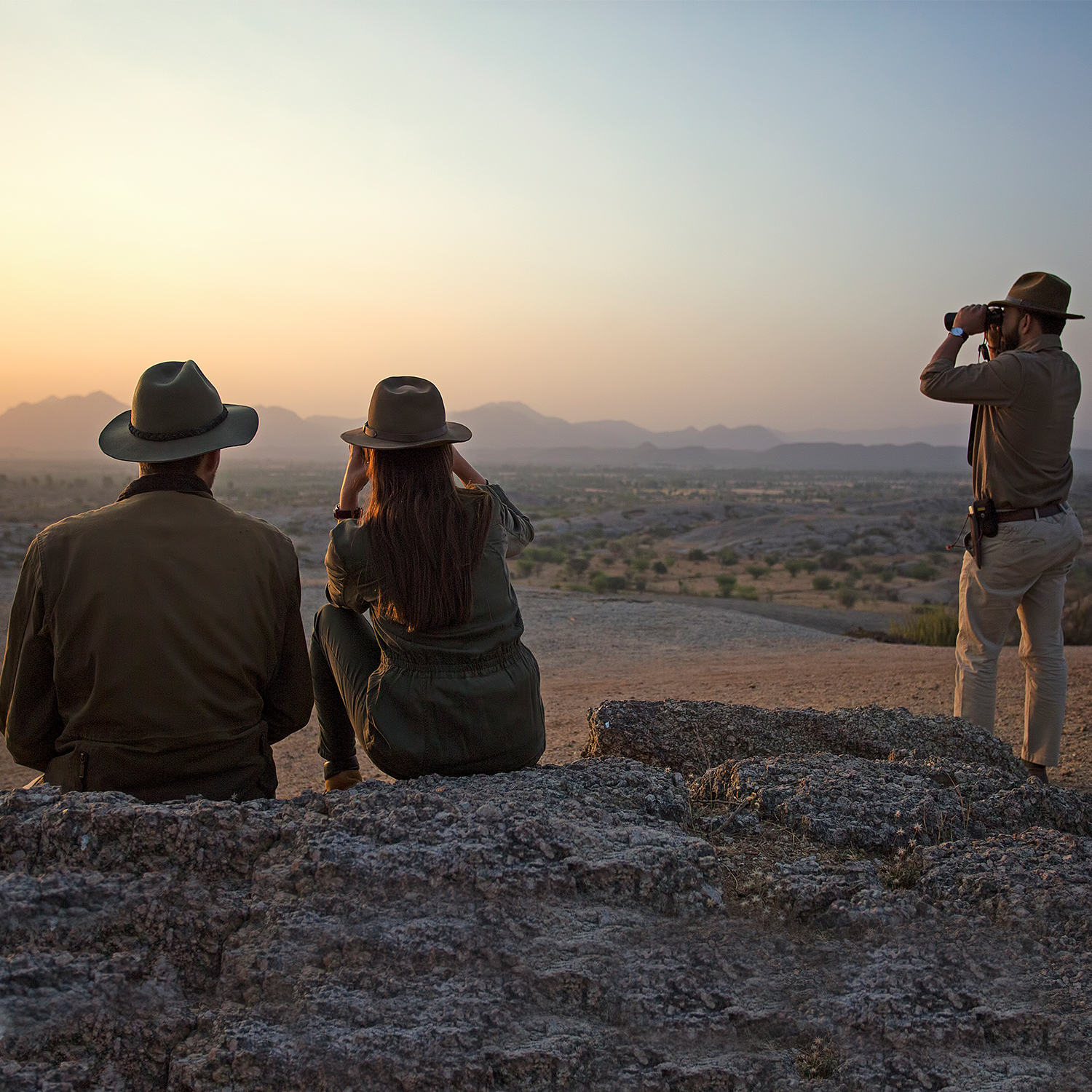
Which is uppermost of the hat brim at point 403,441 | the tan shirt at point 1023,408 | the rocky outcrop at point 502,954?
the tan shirt at point 1023,408

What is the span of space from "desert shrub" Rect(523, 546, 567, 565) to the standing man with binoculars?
775 inches

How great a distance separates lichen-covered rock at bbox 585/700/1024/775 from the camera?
376cm

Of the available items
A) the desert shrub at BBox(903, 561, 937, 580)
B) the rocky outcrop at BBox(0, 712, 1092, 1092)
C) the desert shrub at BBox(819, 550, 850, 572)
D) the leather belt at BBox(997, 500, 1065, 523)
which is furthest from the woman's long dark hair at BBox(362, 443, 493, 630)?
the desert shrub at BBox(819, 550, 850, 572)

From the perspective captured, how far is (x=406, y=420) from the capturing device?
2.96 meters

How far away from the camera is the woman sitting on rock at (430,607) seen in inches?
111

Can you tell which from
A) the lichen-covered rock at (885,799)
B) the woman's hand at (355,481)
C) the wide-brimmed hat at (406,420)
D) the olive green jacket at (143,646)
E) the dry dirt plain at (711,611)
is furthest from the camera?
the dry dirt plain at (711,611)

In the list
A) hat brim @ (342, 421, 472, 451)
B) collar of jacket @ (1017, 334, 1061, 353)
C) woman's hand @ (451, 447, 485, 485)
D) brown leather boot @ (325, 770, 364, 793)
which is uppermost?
collar of jacket @ (1017, 334, 1061, 353)

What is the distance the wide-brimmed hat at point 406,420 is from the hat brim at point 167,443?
38 cm

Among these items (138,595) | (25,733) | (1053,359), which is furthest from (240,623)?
(1053,359)

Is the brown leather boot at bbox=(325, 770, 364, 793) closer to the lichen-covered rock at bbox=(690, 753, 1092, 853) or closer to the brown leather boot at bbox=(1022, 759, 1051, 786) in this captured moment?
the lichen-covered rock at bbox=(690, 753, 1092, 853)

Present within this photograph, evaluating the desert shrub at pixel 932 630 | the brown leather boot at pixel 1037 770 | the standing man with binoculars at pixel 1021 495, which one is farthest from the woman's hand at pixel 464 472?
the desert shrub at pixel 932 630

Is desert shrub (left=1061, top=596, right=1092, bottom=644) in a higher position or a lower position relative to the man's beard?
lower

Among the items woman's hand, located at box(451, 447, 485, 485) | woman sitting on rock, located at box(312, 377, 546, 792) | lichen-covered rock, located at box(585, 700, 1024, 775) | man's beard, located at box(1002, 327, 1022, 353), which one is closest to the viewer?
woman sitting on rock, located at box(312, 377, 546, 792)

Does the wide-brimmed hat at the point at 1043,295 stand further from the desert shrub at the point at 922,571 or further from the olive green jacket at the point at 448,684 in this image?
the desert shrub at the point at 922,571
